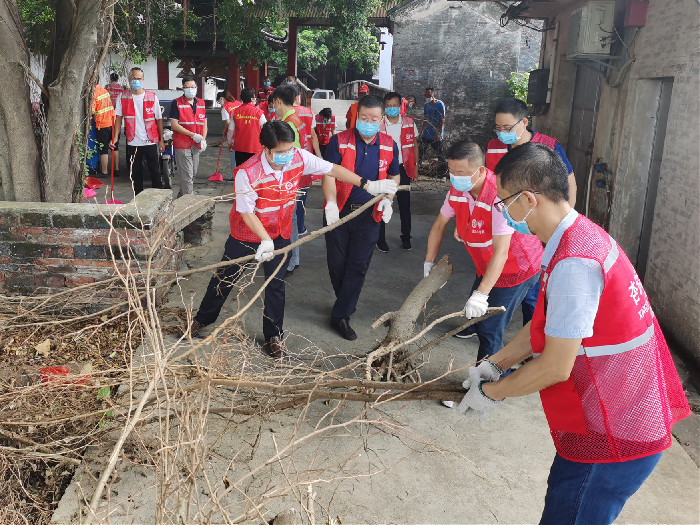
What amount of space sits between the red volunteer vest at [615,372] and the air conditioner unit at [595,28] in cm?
528

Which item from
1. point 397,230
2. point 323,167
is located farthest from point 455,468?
point 397,230

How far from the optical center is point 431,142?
13195 millimetres

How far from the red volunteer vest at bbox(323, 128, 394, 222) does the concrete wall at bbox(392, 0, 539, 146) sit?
386 inches

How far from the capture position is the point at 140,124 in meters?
8.50

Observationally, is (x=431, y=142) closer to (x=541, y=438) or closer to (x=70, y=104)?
(x=70, y=104)

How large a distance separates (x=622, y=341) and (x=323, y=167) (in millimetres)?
2962

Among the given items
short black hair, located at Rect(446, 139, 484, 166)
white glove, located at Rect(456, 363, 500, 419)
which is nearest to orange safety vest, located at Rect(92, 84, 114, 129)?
short black hair, located at Rect(446, 139, 484, 166)

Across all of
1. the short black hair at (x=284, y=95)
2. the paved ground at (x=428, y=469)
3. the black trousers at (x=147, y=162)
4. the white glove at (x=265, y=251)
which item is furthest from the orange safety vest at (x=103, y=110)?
the paved ground at (x=428, y=469)

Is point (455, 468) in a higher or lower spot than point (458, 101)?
lower

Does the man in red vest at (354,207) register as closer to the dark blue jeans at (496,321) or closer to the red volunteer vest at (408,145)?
the dark blue jeans at (496,321)

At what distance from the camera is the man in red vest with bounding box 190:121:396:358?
13.7ft

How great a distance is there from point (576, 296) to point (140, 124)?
7715 mm

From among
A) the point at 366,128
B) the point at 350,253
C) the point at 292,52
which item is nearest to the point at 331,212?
the point at 350,253

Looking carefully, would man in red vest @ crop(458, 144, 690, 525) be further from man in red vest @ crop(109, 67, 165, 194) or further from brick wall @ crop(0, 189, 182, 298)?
man in red vest @ crop(109, 67, 165, 194)
